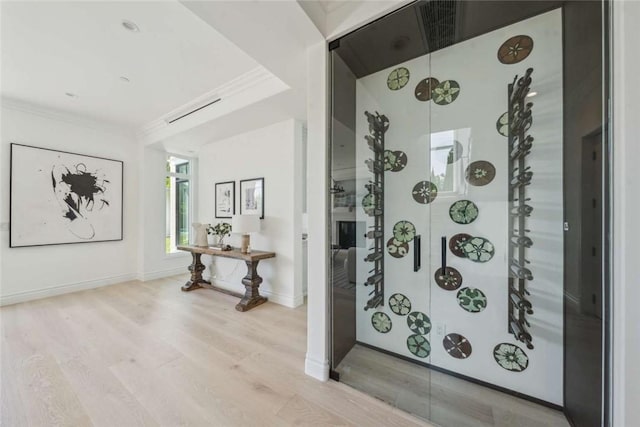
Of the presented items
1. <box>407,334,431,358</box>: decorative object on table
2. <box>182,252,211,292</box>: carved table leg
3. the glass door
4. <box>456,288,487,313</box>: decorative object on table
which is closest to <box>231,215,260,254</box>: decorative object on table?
<box>182,252,211,292</box>: carved table leg

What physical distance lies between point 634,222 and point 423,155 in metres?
1.23

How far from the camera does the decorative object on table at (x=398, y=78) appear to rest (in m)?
2.09

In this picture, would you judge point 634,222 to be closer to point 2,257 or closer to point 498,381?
point 498,381

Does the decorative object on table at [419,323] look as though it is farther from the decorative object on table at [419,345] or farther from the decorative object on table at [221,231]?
the decorative object on table at [221,231]

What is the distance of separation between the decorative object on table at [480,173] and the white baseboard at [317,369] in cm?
179

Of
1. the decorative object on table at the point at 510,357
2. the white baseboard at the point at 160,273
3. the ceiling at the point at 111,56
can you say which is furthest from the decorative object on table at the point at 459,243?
the white baseboard at the point at 160,273

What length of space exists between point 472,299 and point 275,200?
2.57 metres

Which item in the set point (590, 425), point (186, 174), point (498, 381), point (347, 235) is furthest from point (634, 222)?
point (186, 174)

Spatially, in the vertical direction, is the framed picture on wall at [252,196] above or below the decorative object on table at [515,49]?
below

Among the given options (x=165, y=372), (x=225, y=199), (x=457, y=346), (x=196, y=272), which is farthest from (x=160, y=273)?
(x=457, y=346)

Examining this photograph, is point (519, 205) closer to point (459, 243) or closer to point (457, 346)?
point (459, 243)

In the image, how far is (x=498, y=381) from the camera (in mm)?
1719

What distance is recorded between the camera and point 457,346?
1.86m

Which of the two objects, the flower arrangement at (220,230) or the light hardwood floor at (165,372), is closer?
the light hardwood floor at (165,372)
